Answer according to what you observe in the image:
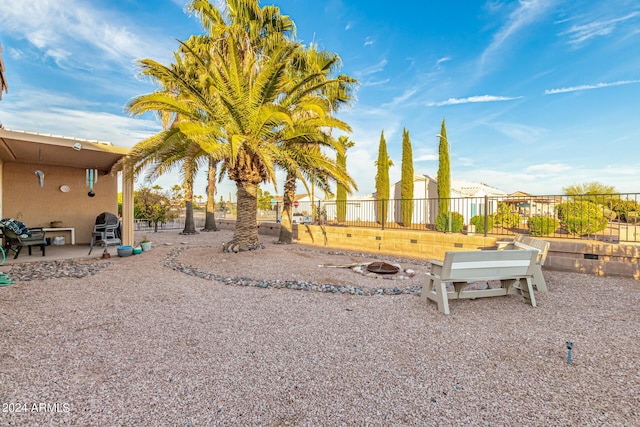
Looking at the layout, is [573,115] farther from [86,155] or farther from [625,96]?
[86,155]

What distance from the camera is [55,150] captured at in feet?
26.7

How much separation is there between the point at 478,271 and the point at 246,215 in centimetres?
674

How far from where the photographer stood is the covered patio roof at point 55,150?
23.2ft

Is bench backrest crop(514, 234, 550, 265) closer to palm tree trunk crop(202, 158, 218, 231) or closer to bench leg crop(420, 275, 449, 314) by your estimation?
bench leg crop(420, 275, 449, 314)

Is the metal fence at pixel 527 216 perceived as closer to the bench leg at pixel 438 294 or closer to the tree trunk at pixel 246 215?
the tree trunk at pixel 246 215

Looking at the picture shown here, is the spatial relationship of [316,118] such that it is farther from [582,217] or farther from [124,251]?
[582,217]

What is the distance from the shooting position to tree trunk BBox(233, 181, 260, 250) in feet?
29.2

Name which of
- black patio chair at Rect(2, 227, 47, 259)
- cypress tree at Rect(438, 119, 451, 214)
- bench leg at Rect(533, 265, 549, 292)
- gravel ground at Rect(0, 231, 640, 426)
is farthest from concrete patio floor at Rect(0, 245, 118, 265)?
cypress tree at Rect(438, 119, 451, 214)

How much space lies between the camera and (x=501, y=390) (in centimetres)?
234

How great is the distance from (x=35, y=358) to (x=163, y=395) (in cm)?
160

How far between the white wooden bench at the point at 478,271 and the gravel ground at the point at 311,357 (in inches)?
7.8

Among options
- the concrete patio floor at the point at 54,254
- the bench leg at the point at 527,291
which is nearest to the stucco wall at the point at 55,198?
the concrete patio floor at the point at 54,254

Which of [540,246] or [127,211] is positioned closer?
[540,246]

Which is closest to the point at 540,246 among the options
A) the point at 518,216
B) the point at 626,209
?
the point at 626,209
